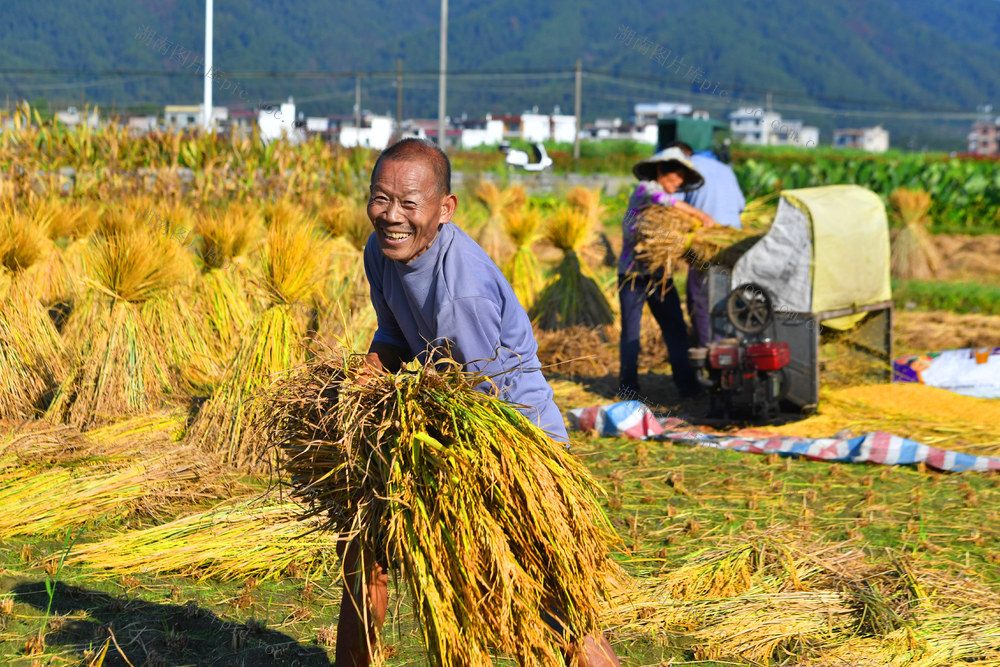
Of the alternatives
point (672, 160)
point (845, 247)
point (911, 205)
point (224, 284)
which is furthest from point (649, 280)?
point (911, 205)

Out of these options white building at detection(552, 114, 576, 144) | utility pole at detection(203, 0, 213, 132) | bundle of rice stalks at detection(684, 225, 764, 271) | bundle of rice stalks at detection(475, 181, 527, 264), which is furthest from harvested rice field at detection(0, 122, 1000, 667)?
white building at detection(552, 114, 576, 144)

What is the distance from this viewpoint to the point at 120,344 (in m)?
5.43

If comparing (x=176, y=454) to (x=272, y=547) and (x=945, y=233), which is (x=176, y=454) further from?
(x=945, y=233)

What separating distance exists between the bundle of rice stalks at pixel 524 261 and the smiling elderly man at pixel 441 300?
6791 millimetres

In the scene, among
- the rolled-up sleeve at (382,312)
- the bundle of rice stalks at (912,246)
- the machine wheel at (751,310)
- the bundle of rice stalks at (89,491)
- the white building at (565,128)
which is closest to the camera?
the rolled-up sleeve at (382,312)

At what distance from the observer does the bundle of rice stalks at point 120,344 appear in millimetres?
5312

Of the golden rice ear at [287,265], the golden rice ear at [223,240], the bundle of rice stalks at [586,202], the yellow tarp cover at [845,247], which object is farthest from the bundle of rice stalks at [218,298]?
the bundle of rice stalks at [586,202]

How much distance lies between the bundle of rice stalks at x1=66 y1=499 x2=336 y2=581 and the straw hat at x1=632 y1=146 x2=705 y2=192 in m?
3.68

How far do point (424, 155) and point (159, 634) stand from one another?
1961 mm

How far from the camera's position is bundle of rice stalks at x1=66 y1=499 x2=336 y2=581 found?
12.2 ft

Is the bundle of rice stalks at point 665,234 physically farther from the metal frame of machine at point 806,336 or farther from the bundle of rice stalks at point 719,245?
the metal frame of machine at point 806,336

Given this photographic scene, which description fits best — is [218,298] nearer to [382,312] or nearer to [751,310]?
[751,310]

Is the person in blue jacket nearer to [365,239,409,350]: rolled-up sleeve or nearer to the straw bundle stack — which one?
the straw bundle stack

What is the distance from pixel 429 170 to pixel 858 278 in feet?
16.2
